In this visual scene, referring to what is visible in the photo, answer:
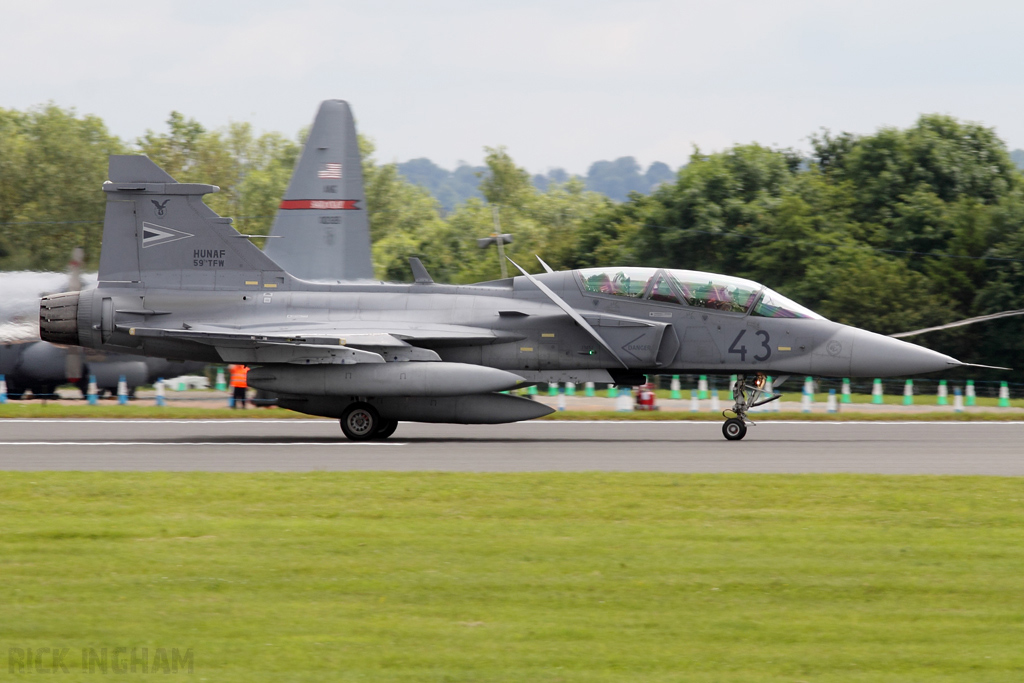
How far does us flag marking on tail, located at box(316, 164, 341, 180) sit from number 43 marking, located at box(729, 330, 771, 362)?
831 centimetres

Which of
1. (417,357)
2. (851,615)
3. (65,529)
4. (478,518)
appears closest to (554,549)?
(478,518)

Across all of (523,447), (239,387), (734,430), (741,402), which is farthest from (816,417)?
(239,387)

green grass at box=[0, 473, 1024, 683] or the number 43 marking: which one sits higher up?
the number 43 marking

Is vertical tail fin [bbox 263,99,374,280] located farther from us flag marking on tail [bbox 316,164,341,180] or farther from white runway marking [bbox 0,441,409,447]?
white runway marking [bbox 0,441,409,447]

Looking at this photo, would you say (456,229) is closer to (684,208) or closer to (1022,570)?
(684,208)

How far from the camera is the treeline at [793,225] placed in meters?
37.4

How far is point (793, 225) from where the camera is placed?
42.9m

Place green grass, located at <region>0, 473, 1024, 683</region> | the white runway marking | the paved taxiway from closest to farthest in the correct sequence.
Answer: green grass, located at <region>0, 473, 1024, 683</region> < the paved taxiway < the white runway marking

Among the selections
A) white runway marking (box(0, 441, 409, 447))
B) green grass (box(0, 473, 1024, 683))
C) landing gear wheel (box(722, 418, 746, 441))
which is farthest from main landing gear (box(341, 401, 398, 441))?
green grass (box(0, 473, 1024, 683))

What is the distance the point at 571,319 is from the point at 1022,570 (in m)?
10.7

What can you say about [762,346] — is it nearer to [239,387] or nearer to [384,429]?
[384,429]

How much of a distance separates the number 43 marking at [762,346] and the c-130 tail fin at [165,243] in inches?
291

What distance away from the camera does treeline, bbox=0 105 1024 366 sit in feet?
123

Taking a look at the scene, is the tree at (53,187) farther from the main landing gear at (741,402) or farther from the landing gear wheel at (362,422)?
the main landing gear at (741,402)
